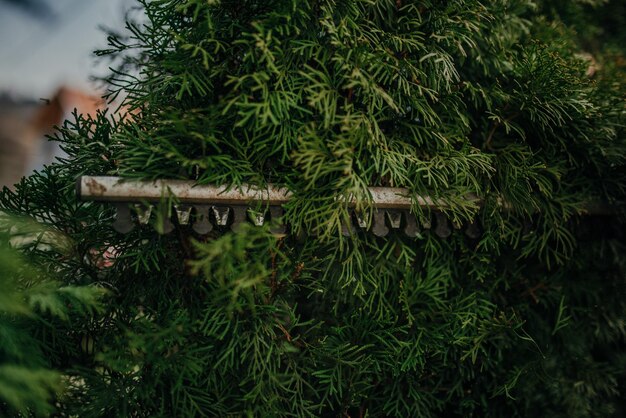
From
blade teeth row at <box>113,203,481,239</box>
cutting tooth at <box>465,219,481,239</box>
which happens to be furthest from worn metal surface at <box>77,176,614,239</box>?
cutting tooth at <box>465,219,481,239</box>

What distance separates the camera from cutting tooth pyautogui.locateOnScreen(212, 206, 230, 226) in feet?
4.66

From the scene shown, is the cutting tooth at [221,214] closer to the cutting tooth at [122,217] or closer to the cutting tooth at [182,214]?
the cutting tooth at [182,214]

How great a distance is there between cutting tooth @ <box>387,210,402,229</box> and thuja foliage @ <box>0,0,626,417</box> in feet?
0.27

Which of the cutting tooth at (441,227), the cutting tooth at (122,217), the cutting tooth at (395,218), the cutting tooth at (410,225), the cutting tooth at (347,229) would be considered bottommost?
the cutting tooth at (441,227)

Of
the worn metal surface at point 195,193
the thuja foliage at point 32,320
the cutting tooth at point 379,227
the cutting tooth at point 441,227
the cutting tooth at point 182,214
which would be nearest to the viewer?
the thuja foliage at point 32,320

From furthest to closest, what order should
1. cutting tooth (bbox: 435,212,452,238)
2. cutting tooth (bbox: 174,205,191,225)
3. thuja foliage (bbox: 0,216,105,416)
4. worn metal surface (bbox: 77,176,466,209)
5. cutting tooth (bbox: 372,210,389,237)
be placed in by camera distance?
cutting tooth (bbox: 435,212,452,238), cutting tooth (bbox: 372,210,389,237), cutting tooth (bbox: 174,205,191,225), worn metal surface (bbox: 77,176,466,209), thuja foliage (bbox: 0,216,105,416)

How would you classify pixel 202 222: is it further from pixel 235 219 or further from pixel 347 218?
pixel 347 218

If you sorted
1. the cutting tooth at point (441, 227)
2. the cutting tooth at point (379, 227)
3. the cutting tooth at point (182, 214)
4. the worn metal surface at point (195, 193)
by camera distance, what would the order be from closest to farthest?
the worn metal surface at point (195, 193) < the cutting tooth at point (182, 214) < the cutting tooth at point (379, 227) < the cutting tooth at point (441, 227)

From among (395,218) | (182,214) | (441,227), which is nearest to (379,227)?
(395,218)

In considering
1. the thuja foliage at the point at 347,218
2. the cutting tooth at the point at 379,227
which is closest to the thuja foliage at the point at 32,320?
the thuja foliage at the point at 347,218

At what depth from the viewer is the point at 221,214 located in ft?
4.68

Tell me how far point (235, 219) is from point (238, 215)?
0.05 feet

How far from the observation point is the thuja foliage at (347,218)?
4.68ft

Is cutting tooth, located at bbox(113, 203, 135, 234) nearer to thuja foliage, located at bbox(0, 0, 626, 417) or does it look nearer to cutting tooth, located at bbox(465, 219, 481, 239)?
thuja foliage, located at bbox(0, 0, 626, 417)
